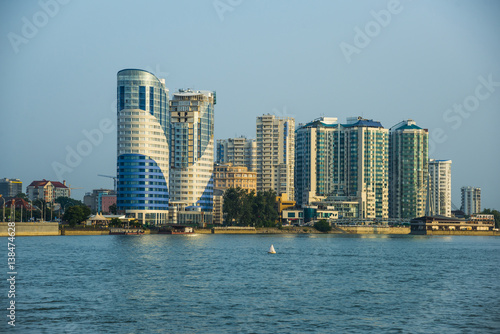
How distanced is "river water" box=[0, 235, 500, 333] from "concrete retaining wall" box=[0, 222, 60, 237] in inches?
2819

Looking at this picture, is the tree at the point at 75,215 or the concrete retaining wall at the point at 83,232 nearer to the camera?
the concrete retaining wall at the point at 83,232

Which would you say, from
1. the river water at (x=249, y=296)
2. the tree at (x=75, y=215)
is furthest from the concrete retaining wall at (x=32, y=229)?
the river water at (x=249, y=296)

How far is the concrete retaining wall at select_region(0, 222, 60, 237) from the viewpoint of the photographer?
531ft

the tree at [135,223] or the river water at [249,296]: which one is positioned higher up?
the tree at [135,223]

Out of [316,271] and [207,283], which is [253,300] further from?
[316,271]

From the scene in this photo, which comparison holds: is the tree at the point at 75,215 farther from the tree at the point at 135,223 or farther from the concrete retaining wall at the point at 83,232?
the tree at the point at 135,223

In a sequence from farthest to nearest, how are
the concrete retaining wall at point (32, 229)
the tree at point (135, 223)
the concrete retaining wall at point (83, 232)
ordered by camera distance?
the tree at point (135, 223), the concrete retaining wall at point (83, 232), the concrete retaining wall at point (32, 229)

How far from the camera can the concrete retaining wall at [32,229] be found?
16188 centimetres

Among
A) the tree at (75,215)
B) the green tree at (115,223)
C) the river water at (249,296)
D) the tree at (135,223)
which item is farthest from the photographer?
the tree at (135,223)

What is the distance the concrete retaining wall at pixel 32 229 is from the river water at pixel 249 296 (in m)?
71.6

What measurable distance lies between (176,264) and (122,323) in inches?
1725

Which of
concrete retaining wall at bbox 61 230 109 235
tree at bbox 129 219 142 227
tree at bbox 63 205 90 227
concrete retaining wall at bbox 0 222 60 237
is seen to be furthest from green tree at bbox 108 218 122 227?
concrete retaining wall at bbox 0 222 60 237

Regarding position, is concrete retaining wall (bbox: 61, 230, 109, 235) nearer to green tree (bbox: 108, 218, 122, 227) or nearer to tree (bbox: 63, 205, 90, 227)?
green tree (bbox: 108, 218, 122, 227)

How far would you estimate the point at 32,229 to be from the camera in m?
169
